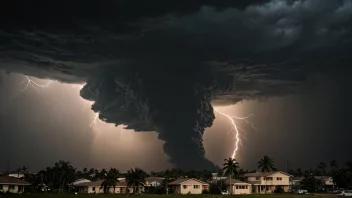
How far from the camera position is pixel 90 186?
127 meters

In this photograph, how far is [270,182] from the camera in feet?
422

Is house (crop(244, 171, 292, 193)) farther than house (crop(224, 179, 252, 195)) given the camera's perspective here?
Yes

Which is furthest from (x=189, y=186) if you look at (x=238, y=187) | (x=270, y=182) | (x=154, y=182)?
(x=270, y=182)

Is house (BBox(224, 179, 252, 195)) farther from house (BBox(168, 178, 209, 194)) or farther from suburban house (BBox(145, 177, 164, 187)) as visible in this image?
suburban house (BBox(145, 177, 164, 187))

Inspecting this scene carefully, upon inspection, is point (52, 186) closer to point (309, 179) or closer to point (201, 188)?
point (201, 188)

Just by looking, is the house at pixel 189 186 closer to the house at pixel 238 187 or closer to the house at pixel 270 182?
the house at pixel 238 187

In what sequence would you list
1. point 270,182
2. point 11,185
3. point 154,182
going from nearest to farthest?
point 11,185
point 270,182
point 154,182

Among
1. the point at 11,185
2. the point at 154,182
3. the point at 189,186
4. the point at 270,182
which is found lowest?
the point at 11,185

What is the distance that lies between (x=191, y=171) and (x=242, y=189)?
66.3 metres

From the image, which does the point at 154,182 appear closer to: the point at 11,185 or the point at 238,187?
the point at 238,187

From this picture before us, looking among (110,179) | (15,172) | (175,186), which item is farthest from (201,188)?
(15,172)

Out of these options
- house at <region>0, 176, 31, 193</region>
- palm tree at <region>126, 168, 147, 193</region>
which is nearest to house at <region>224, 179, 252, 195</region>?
palm tree at <region>126, 168, 147, 193</region>

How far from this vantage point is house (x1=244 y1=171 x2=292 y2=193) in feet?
422

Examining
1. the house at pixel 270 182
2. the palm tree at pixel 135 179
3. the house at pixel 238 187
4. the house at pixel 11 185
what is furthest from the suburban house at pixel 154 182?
the house at pixel 11 185
